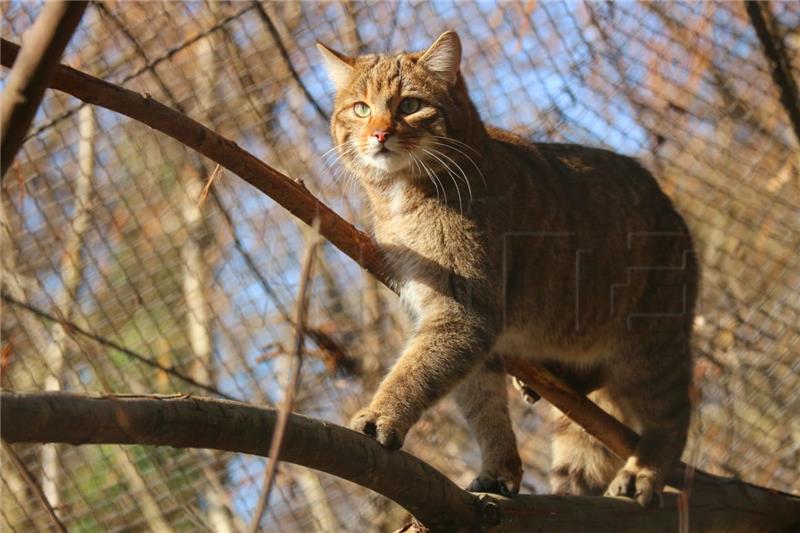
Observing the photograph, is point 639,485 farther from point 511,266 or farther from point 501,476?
point 511,266

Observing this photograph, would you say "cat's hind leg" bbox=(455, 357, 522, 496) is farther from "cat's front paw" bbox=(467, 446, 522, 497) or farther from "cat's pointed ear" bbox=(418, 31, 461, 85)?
"cat's pointed ear" bbox=(418, 31, 461, 85)

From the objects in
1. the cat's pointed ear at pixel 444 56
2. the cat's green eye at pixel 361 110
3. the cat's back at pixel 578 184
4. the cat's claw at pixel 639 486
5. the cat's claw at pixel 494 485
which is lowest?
the cat's claw at pixel 639 486

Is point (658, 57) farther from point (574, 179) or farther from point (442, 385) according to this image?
point (442, 385)

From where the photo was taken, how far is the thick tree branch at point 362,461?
1.94 metres

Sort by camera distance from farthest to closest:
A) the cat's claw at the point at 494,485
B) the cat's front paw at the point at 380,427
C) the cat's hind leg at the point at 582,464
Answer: the cat's hind leg at the point at 582,464, the cat's claw at the point at 494,485, the cat's front paw at the point at 380,427

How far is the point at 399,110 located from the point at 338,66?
423mm

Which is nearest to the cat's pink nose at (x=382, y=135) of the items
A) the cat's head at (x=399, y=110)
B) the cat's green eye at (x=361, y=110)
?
the cat's head at (x=399, y=110)

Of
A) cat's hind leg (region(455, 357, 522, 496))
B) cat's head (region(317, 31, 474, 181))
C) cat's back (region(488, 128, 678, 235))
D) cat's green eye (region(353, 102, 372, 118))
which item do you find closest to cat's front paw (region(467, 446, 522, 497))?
cat's hind leg (region(455, 357, 522, 496))

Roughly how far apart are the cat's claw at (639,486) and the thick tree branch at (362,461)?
4 centimetres

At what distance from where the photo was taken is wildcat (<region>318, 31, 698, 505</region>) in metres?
3.74

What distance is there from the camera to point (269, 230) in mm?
5477

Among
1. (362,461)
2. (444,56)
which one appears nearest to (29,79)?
(362,461)

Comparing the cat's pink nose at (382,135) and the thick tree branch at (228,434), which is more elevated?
the cat's pink nose at (382,135)

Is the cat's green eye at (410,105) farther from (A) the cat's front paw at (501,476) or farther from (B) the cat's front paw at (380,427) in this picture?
(A) the cat's front paw at (501,476)
